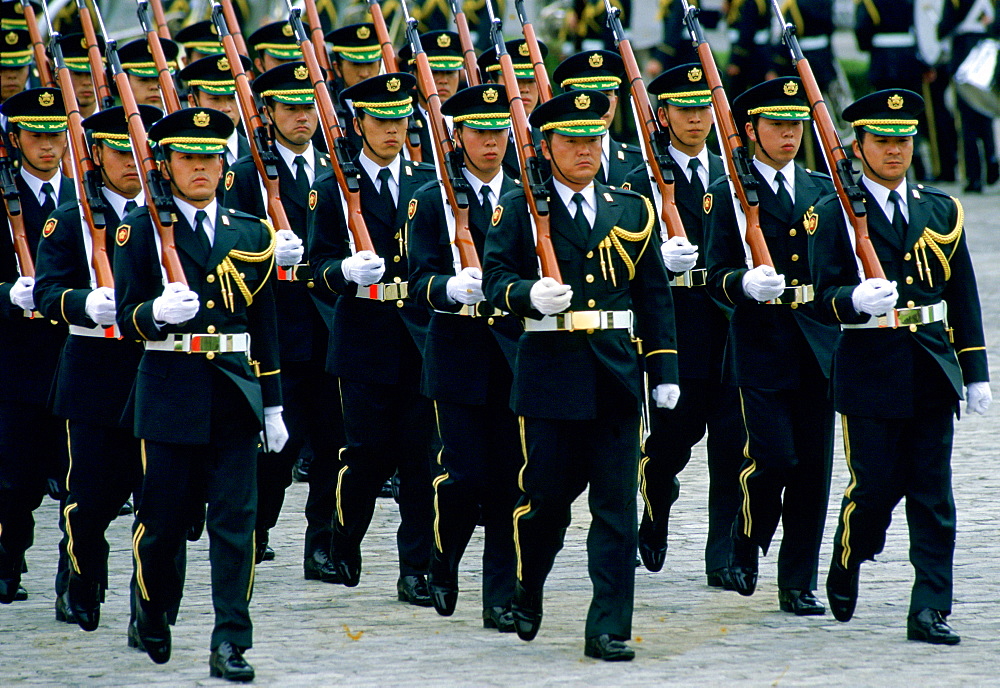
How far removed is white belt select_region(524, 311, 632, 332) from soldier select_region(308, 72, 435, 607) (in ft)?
3.87

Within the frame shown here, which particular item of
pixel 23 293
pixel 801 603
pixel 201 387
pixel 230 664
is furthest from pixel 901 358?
pixel 23 293

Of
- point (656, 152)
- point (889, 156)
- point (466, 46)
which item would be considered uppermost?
point (466, 46)

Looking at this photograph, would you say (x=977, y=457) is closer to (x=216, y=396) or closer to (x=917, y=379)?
(x=917, y=379)

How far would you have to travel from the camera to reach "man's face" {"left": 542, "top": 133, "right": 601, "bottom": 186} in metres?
7.02

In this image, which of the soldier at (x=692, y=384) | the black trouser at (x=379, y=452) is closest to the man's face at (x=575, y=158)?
the soldier at (x=692, y=384)

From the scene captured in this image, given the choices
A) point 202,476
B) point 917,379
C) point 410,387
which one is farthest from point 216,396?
point 917,379

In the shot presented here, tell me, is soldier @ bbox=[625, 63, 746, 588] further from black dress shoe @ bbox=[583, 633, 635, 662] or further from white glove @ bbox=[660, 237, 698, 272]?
black dress shoe @ bbox=[583, 633, 635, 662]

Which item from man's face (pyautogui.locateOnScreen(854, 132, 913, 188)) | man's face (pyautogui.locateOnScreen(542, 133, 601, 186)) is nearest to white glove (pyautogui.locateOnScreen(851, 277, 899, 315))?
man's face (pyautogui.locateOnScreen(854, 132, 913, 188))

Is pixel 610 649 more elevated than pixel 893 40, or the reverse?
pixel 893 40

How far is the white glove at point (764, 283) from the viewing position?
7.52 m

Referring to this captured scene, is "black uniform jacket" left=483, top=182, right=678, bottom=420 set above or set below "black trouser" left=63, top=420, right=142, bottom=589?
above

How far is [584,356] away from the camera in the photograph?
685cm

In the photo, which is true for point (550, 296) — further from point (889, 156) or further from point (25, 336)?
point (25, 336)

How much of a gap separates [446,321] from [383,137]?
3.81ft
